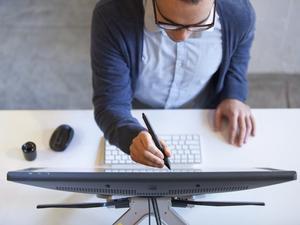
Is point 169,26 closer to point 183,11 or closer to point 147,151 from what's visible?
point 183,11

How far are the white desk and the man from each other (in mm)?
55

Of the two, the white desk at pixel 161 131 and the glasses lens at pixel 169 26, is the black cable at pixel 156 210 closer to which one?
the white desk at pixel 161 131

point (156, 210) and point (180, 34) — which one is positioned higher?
point (180, 34)

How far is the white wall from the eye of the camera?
2109 millimetres

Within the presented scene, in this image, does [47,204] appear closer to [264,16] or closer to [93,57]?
[93,57]

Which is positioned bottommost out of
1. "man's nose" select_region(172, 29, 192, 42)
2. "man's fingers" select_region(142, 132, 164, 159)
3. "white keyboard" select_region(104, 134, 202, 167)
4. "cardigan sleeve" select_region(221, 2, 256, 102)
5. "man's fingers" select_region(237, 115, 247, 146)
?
"white keyboard" select_region(104, 134, 202, 167)

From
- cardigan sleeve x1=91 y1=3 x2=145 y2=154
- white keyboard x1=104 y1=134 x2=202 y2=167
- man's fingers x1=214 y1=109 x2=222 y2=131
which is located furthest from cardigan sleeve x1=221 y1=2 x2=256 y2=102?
cardigan sleeve x1=91 y1=3 x2=145 y2=154

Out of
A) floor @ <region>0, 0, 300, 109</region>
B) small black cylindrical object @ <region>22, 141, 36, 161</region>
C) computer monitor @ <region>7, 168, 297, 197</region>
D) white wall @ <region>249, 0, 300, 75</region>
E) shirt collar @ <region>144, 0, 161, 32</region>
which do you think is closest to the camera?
computer monitor @ <region>7, 168, 297, 197</region>

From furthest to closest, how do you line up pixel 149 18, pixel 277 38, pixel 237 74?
pixel 277 38 < pixel 237 74 < pixel 149 18

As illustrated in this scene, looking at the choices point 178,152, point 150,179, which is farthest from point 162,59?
point 150,179

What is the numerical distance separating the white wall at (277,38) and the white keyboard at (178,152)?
1047 mm

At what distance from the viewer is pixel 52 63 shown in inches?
96.8

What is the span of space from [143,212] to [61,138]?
0.38 m

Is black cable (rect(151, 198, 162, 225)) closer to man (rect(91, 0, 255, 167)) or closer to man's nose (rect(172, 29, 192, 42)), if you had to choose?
man (rect(91, 0, 255, 167))
